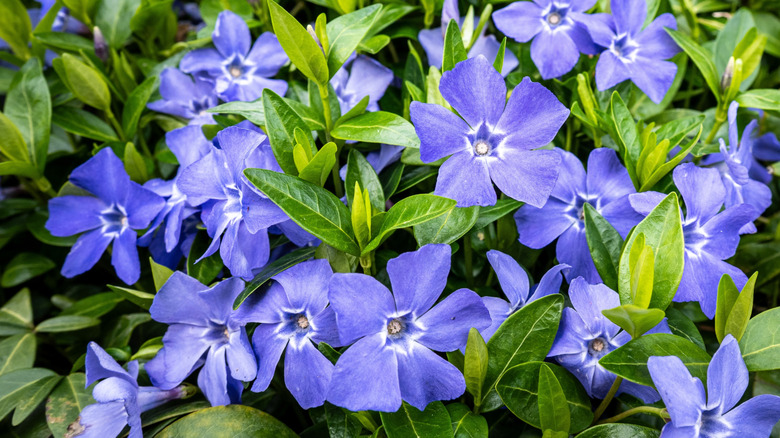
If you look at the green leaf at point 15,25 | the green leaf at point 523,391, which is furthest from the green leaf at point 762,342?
the green leaf at point 15,25

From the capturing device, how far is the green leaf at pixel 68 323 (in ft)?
4.86

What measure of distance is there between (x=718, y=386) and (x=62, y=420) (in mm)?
1272

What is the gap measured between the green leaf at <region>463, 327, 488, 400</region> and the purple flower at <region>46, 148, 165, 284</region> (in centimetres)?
76

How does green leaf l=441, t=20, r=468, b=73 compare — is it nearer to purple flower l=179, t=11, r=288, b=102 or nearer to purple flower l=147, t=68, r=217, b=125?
purple flower l=179, t=11, r=288, b=102

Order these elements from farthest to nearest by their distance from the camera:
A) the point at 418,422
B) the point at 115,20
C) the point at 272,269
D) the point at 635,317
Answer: the point at 115,20 < the point at 272,269 < the point at 418,422 < the point at 635,317

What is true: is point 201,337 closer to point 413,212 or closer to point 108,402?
point 108,402

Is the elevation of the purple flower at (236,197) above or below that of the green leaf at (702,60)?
below

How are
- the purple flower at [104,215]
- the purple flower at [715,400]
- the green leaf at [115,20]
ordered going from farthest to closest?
the green leaf at [115,20] → the purple flower at [104,215] → the purple flower at [715,400]

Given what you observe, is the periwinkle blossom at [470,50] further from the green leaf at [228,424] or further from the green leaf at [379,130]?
the green leaf at [228,424]

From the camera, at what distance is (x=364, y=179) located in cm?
122

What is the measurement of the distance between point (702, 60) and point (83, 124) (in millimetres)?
1564

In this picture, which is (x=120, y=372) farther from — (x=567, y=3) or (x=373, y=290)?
(x=567, y=3)

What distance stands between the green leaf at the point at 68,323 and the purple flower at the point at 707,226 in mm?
1254

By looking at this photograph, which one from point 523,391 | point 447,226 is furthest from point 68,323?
point 523,391
